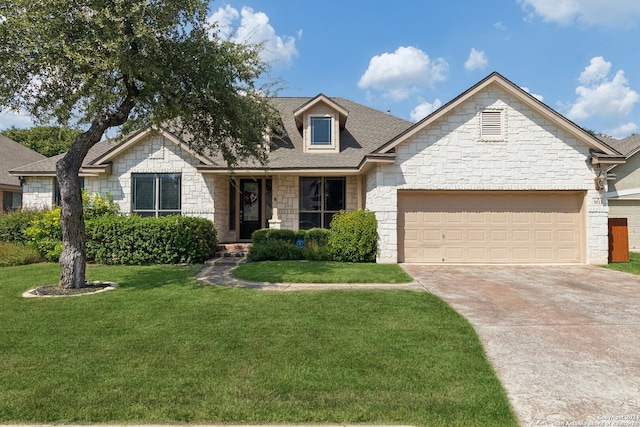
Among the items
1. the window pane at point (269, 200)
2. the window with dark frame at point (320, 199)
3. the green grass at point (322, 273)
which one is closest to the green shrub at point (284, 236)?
the green grass at point (322, 273)

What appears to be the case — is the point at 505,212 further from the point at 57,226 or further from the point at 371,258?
the point at 57,226

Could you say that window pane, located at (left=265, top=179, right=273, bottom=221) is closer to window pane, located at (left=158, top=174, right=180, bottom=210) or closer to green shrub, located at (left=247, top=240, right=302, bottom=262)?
green shrub, located at (left=247, top=240, right=302, bottom=262)

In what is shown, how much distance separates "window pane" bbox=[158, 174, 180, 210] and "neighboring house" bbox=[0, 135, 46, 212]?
857 cm

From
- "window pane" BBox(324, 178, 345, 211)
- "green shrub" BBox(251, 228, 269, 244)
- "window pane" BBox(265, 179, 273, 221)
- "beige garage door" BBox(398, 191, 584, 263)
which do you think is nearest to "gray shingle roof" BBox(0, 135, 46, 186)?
"window pane" BBox(265, 179, 273, 221)

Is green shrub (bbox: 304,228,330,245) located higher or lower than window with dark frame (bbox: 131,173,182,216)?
lower

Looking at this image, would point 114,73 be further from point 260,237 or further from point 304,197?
point 304,197

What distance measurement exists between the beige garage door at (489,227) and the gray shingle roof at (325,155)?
339cm

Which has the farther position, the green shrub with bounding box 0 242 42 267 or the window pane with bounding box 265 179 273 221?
the window pane with bounding box 265 179 273 221

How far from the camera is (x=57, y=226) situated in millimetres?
12805

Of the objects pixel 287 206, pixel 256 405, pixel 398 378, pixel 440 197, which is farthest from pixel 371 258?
pixel 256 405

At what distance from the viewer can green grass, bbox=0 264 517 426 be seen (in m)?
3.25

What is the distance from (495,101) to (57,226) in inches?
601

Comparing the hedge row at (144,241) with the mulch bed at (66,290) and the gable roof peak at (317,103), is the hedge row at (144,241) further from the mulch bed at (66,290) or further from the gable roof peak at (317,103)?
the gable roof peak at (317,103)

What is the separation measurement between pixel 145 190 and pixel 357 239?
334 inches
